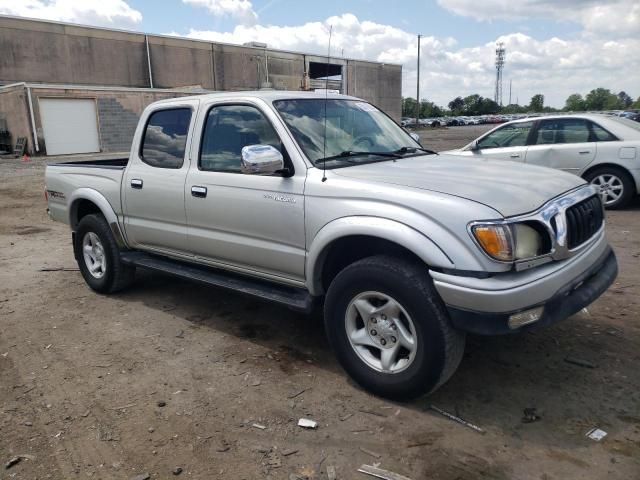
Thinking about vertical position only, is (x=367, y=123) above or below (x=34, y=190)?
above

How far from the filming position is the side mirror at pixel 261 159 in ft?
11.4

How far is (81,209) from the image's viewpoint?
19.2ft

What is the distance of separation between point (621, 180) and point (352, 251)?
6.88m

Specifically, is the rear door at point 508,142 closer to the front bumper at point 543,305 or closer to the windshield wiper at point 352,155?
the windshield wiper at point 352,155

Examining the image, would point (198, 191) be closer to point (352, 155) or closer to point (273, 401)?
point (352, 155)

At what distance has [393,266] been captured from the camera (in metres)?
3.13

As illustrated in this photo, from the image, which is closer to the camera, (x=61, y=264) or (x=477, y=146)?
(x=61, y=264)

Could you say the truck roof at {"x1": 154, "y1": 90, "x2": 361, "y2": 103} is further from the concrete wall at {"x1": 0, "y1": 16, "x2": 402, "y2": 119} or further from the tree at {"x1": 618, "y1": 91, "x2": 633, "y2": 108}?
the tree at {"x1": 618, "y1": 91, "x2": 633, "y2": 108}

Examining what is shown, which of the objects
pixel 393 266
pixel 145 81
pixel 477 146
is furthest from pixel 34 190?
pixel 145 81

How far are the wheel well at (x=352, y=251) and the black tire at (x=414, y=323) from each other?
90 millimetres

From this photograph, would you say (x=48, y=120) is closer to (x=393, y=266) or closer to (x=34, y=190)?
(x=34, y=190)

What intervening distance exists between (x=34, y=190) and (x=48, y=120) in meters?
14.4

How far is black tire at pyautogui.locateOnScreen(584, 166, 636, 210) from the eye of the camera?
28.2 feet

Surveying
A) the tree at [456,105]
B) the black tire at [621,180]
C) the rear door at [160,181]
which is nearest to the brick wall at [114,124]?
the black tire at [621,180]
